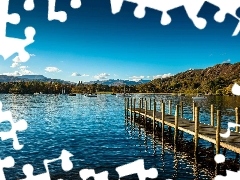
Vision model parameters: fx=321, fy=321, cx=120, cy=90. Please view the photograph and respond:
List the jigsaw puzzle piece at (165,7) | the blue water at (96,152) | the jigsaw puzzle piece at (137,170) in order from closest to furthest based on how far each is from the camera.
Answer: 1. the jigsaw puzzle piece at (137,170)
2. the jigsaw puzzle piece at (165,7)
3. the blue water at (96,152)

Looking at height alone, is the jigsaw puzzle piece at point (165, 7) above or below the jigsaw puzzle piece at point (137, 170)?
above

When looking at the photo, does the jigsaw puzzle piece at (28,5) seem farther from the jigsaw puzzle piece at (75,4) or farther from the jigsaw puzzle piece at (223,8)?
the jigsaw puzzle piece at (223,8)

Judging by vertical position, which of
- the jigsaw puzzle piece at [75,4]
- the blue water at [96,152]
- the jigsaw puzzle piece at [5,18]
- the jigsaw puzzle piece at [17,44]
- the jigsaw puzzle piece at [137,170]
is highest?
the jigsaw puzzle piece at [75,4]

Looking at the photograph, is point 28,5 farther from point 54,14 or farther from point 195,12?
point 195,12

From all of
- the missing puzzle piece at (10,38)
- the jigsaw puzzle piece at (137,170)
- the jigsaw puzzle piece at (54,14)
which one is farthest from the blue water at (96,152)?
the jigsaw puzzle piece at (54,14)

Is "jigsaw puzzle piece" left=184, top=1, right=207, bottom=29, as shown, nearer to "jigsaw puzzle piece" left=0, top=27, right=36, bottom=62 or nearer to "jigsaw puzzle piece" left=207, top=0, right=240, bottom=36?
"jigsaw puzzle piece" left=207, top=0, right=240, bottom=36

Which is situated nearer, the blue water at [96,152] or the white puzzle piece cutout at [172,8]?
the white puzzle piece cutout at [172,8]

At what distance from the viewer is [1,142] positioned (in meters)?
29.7

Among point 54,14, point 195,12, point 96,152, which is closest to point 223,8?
point 195,12

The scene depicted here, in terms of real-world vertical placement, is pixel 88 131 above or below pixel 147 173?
below

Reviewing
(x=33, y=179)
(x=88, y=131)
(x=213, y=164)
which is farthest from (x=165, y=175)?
(x=88, y=131)

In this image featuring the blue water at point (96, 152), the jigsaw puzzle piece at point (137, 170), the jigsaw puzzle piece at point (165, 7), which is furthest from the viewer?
the blue water at point (96, 152)

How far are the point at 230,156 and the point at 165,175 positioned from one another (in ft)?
24.7

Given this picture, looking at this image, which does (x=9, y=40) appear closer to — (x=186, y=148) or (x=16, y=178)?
(x=16, y=178)
